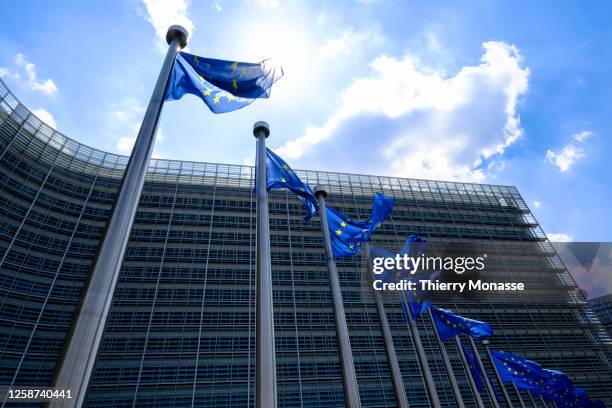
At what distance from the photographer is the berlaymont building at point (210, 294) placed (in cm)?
2773

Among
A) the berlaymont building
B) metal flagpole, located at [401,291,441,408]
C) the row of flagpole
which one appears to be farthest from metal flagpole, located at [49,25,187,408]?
the berlaymont building

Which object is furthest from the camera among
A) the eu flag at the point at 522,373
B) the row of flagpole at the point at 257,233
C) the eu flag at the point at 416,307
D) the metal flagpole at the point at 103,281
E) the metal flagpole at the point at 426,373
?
the eu flag at the point at 522,373

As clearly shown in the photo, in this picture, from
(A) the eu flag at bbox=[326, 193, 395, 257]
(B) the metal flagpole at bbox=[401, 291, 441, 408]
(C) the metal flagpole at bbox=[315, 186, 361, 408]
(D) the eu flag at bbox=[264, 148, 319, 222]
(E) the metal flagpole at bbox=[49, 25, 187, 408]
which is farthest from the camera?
(A) the eu flag at bbox=[326, 193, 395, 257]

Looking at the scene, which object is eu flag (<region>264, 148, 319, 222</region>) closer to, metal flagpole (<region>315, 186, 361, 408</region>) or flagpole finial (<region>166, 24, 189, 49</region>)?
metal flagpole (<region>315, 186, 361, 408</region>)

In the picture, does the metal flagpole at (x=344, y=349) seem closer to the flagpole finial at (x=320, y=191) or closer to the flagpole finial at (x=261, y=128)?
the flagpole finial at (x=320, y=191)

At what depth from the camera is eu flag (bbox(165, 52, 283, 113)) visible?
9055 mm

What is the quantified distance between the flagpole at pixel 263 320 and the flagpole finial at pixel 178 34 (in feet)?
13.4

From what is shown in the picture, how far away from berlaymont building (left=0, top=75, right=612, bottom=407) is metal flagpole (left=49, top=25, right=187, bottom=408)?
22536 mm

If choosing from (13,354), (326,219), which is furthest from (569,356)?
(13,354)

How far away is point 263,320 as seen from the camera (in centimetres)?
706

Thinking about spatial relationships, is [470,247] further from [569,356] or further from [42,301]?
[42,301]

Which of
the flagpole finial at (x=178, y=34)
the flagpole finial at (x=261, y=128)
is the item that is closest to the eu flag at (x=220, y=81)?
the flagpole finial at (x=178, y=34)

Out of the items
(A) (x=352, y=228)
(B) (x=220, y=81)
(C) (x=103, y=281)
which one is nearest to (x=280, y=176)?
(B) (x=220, y=81)

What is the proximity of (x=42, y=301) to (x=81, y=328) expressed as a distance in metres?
33.0
